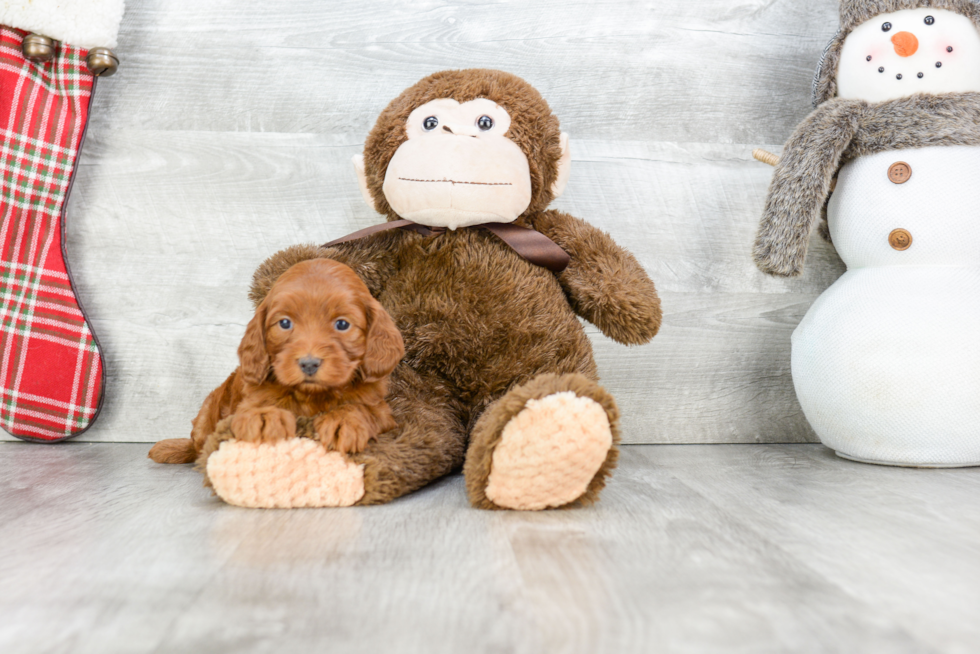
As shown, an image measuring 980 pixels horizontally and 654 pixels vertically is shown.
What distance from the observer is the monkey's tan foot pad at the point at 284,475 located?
0.74 metres

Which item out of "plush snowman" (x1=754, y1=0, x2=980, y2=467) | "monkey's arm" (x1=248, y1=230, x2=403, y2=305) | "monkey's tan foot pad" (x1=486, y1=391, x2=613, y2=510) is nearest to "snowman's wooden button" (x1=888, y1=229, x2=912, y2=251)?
"plush snowman" (x1=754, y1=0, x2=980, y2=467)

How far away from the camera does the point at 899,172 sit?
1.00 m

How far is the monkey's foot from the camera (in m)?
0.70

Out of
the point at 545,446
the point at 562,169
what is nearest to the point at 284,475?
the point at 545,446

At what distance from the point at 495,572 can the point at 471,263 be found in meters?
0.46

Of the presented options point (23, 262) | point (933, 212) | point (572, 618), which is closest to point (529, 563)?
point (572, 618)

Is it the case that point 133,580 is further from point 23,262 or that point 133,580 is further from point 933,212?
point 933,212

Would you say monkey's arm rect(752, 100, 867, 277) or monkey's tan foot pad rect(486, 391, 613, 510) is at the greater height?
monkey's arm rect(752, 100, 867, 277)

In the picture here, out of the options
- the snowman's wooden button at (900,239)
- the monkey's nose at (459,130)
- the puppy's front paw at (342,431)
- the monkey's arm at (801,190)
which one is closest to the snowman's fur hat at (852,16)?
the monkey's arm at (801,190)

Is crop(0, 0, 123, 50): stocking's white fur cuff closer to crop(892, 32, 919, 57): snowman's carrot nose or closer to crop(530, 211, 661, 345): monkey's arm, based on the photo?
crop(530, 211, 661, 345): monkey's arm

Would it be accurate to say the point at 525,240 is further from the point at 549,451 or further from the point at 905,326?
the point at 905,326

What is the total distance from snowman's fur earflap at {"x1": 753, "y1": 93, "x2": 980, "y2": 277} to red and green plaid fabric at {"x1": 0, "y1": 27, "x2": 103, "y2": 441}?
1.03 meters

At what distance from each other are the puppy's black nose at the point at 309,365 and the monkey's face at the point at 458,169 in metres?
0.27

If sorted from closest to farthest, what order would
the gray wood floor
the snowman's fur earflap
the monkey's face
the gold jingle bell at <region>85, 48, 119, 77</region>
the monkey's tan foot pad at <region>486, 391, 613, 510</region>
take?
1. the gray wood floor
2. the monkey's tan foot pad at <region>486, 391, 613, 510</region>
3. the monkey's face
4. the snowman's fur earflap
5. the gold jingle bell at <region>85, 48, 119, 77</region>
